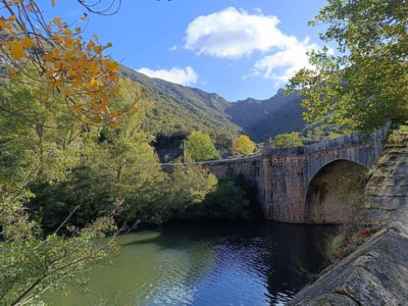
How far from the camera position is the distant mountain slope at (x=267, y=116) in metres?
73.3

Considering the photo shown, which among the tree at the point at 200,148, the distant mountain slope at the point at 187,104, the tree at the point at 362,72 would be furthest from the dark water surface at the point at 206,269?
the distant mountain slope at the point at 187,104

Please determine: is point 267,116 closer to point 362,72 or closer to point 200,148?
point 200,148

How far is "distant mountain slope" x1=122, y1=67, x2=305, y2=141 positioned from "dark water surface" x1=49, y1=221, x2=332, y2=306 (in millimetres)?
27775

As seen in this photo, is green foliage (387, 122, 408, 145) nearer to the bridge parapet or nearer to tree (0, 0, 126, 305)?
tree (0, 0, 126, 305)

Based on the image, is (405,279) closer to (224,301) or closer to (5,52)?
(5,52)

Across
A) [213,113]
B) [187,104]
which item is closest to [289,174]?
[187,104]

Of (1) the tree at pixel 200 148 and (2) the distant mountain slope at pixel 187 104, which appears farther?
(2) the distant mountain slope at pixel 187 104

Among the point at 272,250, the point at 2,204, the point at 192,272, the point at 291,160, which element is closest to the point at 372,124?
the point at 2,204

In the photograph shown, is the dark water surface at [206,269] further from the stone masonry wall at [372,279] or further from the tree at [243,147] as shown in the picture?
the tree at [243,147]

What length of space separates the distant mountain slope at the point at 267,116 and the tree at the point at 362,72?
36.7 metres

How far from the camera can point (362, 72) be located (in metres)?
6.21

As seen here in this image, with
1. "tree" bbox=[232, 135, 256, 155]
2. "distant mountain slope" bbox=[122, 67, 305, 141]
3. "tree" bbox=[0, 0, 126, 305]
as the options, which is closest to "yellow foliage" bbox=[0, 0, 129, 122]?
"tree" bbox=[0, 0, 126, 305]

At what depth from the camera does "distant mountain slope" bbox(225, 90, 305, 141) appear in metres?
73.3

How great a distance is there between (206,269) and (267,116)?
273ft
